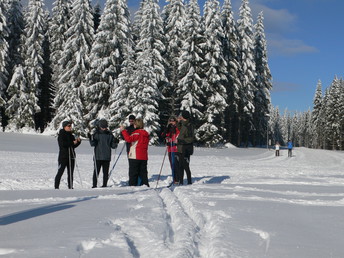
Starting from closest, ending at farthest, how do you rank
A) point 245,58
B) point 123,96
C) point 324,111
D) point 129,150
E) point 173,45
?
point 129,150 < point 123,96 < point 173,45 < point 245,58 < point 324,111

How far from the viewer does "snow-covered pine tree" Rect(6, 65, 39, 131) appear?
1360 inches

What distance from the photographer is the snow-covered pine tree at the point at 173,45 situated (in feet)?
122

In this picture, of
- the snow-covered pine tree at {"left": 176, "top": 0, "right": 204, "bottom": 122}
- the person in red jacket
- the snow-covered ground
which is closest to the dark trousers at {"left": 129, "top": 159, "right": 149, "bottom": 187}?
the person in red jacket

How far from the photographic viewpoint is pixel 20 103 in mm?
34750

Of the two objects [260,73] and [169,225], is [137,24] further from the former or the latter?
[169,225]

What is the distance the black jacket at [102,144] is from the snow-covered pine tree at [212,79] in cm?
2461

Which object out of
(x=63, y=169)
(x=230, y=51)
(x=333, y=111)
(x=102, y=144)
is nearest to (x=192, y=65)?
(x=230, y=51)

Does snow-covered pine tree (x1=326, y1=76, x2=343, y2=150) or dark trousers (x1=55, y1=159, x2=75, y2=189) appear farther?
snow-covered pine tree (x1=326, y1=76, x2=343, y2=150)

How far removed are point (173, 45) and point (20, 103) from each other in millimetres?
16728

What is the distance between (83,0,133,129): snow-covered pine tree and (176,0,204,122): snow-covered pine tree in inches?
227

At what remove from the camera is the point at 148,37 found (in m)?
34.5

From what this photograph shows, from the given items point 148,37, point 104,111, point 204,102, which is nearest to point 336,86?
A: point 204,102

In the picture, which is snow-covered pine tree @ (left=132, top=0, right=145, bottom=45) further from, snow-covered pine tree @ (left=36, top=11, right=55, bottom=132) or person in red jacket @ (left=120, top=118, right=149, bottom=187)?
person in red jacket @ (left=120, top=118, right=149, bottom=187)

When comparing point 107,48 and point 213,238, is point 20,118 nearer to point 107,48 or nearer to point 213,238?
point 107,48
